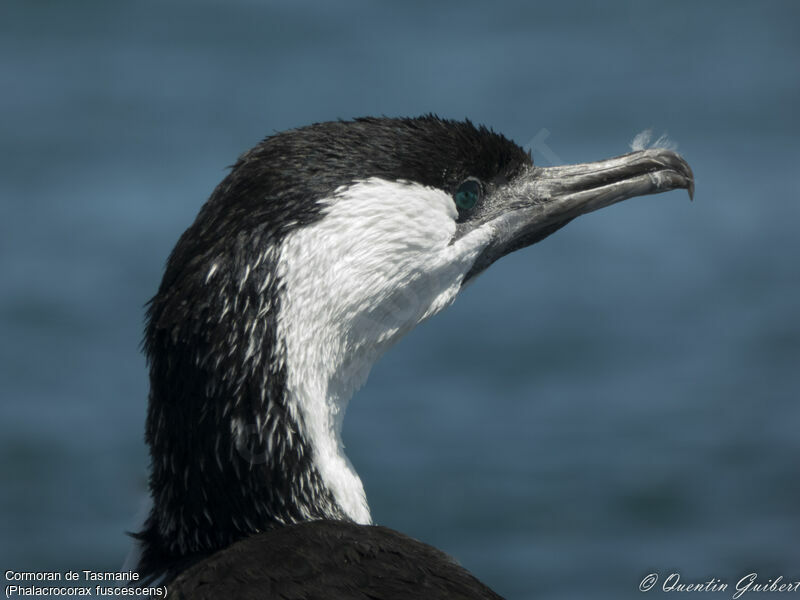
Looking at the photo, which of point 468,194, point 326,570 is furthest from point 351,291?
point 326,570

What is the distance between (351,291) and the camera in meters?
4.41

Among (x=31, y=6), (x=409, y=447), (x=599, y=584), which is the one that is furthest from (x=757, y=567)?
(x=31, y=6)

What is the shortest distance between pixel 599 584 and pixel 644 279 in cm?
282

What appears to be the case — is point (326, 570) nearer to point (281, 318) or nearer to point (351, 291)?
point (281, 318)

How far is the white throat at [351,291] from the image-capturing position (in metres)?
4.28

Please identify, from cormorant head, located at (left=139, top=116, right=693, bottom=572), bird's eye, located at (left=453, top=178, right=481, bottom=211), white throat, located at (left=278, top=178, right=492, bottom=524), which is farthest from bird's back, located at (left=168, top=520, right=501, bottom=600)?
bird's eye, located at (left=453, top=178, right=481, bottom=211)

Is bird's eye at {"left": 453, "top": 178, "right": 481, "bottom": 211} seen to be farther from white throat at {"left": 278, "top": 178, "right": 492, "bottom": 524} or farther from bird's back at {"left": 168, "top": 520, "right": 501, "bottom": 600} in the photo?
bird's back at {"left": 168, "top": 520, "right": 501, "bottom": 600}

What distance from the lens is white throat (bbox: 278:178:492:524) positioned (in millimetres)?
4277

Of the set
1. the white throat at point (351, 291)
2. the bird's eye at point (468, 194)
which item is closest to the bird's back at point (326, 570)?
the white throat at point (351, 291)

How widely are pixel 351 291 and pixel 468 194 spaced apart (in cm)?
77

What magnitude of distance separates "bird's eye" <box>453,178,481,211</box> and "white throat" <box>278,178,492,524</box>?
71mm

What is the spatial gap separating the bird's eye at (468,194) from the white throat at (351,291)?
71 millimetres

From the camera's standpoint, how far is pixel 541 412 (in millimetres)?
9836

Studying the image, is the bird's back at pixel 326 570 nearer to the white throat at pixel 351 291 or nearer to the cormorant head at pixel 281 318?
the cormorant head at pixel 281 318
